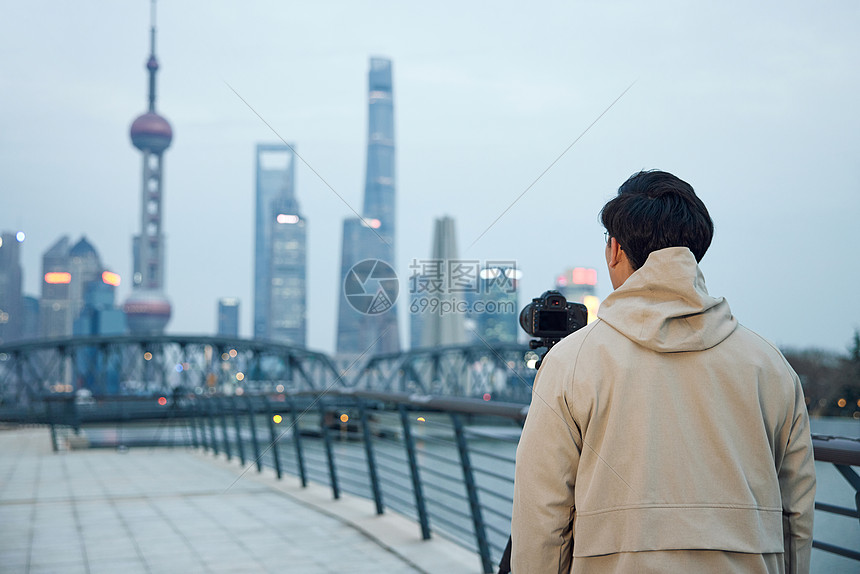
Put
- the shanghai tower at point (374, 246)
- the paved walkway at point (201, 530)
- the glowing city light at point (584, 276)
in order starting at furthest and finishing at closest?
the glowing city light at point (584, 276) → the shanghai tower at point (374, 246) → the paved walkway at point (201, 530)

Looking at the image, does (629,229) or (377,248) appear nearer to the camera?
(629,229)

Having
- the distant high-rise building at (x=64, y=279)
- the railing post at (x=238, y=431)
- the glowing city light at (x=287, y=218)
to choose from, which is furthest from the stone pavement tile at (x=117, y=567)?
the glowing city light at (x=287, y=218)

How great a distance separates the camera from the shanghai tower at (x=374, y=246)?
16.1ft

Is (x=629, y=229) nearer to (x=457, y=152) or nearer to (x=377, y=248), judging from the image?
(x=457, y=152)

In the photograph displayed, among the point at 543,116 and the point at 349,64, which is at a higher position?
the point at 349,64

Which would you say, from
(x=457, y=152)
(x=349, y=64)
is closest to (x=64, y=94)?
(x=349, y=64)

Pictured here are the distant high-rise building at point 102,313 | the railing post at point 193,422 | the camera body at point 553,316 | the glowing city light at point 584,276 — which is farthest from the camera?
the distant high-rise building at point 102,313

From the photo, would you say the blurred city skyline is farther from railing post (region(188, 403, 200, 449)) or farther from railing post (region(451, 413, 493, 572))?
railing post (region(188, 403, 200, 449))

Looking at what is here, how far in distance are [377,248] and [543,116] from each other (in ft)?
8.98

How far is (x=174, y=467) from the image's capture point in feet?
27.7

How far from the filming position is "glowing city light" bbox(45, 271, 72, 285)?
6993 millimetres

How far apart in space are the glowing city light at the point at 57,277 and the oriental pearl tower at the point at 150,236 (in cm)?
5703

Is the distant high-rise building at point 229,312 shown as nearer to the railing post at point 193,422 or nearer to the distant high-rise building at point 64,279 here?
the railing post at point 193,422

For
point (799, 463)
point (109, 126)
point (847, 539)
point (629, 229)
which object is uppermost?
point (109, 126)
